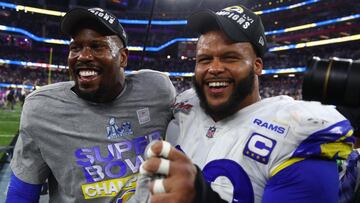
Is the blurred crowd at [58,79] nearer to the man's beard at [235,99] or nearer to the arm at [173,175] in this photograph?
the man's beard at [235,99]

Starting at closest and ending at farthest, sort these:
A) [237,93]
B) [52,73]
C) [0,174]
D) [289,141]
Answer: [289,141] → [237,93] → [0,174] → [52,73]

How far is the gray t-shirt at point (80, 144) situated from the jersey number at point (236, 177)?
2.20 feet

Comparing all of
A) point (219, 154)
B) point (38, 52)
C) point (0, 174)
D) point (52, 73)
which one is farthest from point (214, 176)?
point (38, 52)

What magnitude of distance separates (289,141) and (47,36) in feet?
164

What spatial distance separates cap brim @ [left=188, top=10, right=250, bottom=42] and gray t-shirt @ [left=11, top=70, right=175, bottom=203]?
67cm

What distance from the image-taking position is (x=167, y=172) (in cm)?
90

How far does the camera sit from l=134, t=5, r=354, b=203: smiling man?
97 cm

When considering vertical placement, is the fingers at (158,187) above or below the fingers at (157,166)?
below

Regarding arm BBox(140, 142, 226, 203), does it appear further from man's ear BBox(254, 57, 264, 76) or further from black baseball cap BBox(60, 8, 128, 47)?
black baseball cap BBox(60, 8, 128, 47)

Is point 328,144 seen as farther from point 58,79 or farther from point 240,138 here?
point 58,79

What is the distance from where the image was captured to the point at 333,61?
1.14m

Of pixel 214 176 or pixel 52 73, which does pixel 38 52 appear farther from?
pixel 214 176

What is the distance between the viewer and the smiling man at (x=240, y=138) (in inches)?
38.2

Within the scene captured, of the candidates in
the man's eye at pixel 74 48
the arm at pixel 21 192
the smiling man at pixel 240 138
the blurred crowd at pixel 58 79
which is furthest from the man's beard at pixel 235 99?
the blurred crowd at pixel 58 79
